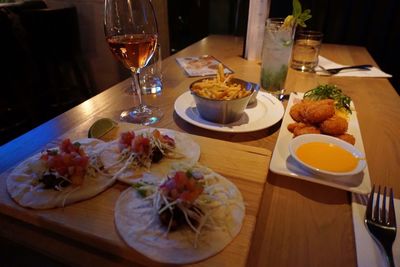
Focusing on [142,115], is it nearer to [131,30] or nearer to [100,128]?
[100,128]

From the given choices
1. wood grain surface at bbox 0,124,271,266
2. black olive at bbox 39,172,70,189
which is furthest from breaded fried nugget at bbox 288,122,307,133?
black olive at bbox 39,172,70,189

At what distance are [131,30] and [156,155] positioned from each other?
54cm

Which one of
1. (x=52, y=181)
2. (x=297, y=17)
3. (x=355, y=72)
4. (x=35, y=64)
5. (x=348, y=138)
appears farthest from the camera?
(x=35, y=64)

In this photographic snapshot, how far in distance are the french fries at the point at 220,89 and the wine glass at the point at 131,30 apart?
0.72 ft

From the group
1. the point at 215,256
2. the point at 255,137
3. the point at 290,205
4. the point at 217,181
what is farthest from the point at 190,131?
the point at 215,256

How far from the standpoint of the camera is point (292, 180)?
79cm

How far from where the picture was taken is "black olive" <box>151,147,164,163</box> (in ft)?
2.54

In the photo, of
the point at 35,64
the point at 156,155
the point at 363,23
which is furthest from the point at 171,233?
the point at 363,23

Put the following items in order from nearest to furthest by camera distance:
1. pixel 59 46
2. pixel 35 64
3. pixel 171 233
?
1. pixel 171 233
2. pixel 35 64
3. pixel 59 46

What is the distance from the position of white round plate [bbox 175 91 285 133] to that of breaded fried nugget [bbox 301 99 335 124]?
0.30 ft

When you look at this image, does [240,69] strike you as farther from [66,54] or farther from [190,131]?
[66,54]

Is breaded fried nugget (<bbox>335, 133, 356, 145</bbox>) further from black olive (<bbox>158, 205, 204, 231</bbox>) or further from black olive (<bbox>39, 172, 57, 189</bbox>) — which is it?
black olive (<bbox>39, 172, 57, 189</bbox>)

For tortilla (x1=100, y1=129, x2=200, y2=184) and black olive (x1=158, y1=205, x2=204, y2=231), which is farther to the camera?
tortilla (x1=100, y1=129, x2=200, y2=184)

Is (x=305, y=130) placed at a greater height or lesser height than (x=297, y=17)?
lesser
